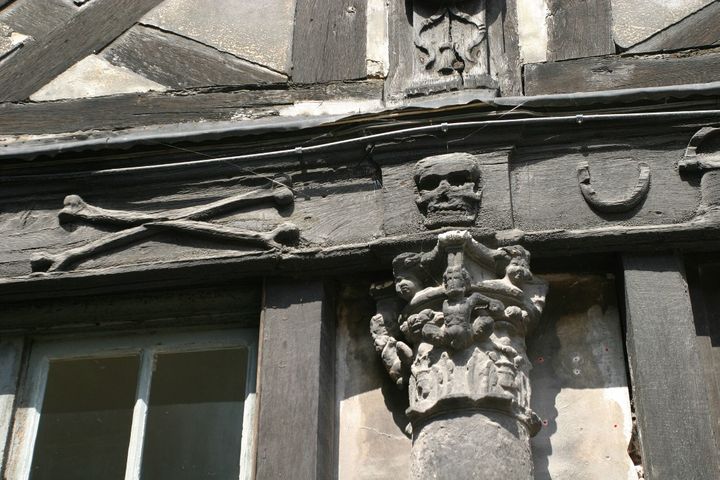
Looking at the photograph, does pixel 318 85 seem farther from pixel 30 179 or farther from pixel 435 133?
pixel 30 179

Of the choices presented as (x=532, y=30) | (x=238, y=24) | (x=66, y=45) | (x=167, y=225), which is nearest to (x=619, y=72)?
(x=532, y=30)

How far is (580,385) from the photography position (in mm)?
3564

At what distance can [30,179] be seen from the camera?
13.7ft

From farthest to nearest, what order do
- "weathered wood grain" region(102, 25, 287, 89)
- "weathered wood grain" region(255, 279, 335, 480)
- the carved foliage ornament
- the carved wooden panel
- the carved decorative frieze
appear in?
"weathered wood grain" region(102, 25, 287, 89) < the carved wooden panel < the carved decorative frieze < "weathered wood grain" region(255, 279, 335, 480) < the carved foliage ornament

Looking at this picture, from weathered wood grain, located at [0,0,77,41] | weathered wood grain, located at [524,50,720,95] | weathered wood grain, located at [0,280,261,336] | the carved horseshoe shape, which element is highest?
weathered wood grain, located at [0,0,77,41]

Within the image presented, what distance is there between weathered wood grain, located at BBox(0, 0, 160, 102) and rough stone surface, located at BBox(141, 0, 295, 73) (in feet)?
0.30

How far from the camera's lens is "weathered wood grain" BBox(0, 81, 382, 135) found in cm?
420

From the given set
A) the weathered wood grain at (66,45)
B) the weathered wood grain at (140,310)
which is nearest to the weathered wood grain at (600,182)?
the weathered wood grain at (140,310)

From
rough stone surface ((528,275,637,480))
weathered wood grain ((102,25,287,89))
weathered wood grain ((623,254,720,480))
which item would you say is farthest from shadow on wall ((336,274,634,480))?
weathered wood grain ((102,25,287,89))

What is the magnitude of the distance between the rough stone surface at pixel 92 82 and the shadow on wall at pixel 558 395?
1.20m

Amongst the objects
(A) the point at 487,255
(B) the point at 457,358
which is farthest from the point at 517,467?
(A) the point at 487,255

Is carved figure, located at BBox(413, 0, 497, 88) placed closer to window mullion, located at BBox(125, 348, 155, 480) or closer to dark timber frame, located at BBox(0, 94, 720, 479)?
dark timber frame, located at BBox(0, 94, 720, 479)

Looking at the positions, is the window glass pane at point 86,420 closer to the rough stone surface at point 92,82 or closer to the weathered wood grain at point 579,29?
the rough stone surface at point 92,82

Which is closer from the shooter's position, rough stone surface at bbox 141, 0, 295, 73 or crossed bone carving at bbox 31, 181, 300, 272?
crossed bone carving at bbox 31, 181, 300, 272
